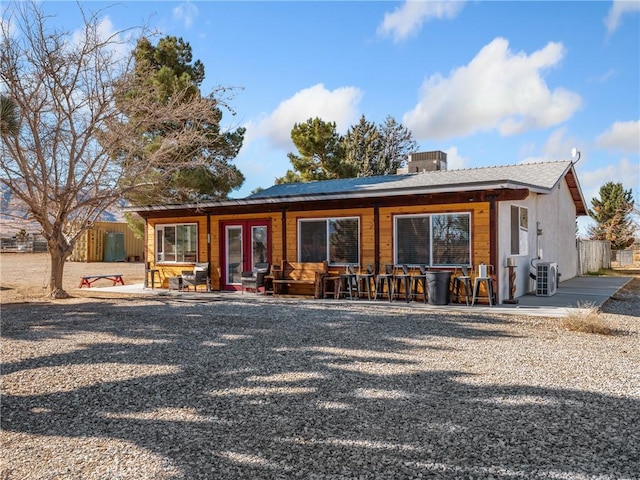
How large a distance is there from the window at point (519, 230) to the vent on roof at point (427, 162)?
4.75 meters

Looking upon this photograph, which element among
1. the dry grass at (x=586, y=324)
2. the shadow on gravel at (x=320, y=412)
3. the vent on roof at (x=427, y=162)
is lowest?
the shadow on gravel at (x=320, y=412)

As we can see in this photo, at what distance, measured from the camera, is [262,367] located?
5.41 metres

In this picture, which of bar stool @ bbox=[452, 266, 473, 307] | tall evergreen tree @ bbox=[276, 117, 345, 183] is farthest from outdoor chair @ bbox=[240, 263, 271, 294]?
tall evergreen tree @ bbox=[276, 117, 345, 183]

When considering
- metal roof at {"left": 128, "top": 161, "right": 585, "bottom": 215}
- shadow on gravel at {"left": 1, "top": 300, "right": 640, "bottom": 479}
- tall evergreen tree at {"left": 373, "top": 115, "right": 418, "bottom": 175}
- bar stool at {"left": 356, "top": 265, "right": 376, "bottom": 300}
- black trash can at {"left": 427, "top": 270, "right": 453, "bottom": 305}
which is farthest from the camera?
tall evergreen tree at {"left": 373, "top": 115, "right": 418, "bottom": 175}

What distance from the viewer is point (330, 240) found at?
1256cm

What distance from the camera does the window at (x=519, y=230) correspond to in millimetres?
11719

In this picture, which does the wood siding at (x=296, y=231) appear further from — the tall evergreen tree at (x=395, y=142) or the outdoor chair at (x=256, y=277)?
the tall evergreen tree at (x=395, y=142)

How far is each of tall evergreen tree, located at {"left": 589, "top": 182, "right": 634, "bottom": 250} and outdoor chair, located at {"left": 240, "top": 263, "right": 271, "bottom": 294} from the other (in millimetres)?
25523

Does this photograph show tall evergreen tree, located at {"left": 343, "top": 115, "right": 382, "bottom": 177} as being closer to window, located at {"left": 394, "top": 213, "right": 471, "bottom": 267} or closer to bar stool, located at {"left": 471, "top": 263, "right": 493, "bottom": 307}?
window, located at {"left": 394, "top": 213, "right": 471, "bottom": 267}

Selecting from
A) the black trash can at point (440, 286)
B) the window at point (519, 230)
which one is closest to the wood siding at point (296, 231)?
the black trash can at point (440, 286)

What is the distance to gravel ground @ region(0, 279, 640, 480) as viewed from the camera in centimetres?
311

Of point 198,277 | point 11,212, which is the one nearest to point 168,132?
point 198,277

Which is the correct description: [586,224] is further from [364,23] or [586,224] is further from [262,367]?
[262,367]

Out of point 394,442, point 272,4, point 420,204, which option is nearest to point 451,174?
point 420,204
